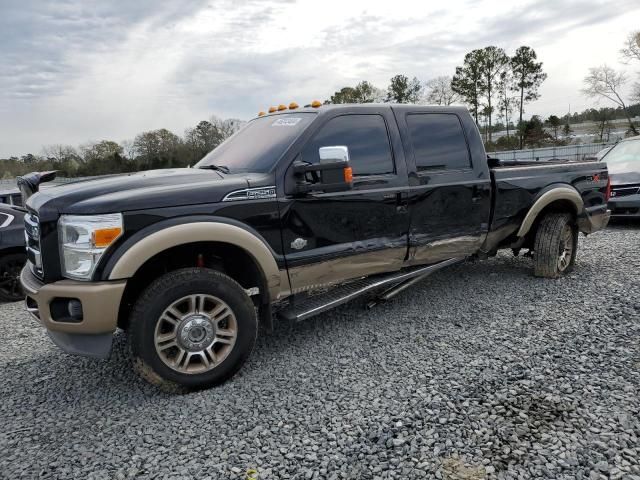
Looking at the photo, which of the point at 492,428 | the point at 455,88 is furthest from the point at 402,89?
the point at 492,428

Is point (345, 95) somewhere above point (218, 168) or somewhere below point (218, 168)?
above

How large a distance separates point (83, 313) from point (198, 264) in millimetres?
820

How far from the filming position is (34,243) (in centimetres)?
327

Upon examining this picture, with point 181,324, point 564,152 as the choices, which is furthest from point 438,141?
point 564,152

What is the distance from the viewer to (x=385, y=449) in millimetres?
2525

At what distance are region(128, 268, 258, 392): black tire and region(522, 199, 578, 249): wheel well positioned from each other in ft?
11.9

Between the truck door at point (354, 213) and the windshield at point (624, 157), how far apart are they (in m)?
7.21

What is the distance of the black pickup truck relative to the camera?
2.96m

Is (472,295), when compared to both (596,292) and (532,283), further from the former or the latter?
(596,292)

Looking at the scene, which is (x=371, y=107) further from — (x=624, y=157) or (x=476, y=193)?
(x=624, y=157)

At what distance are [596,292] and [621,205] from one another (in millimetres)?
4775

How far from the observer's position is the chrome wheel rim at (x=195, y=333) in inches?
122

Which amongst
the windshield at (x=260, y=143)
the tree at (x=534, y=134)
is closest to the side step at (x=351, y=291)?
the windshield at (x=260, y=143)

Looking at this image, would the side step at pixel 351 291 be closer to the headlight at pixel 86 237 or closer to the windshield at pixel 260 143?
the windshield at pixel 260 143
